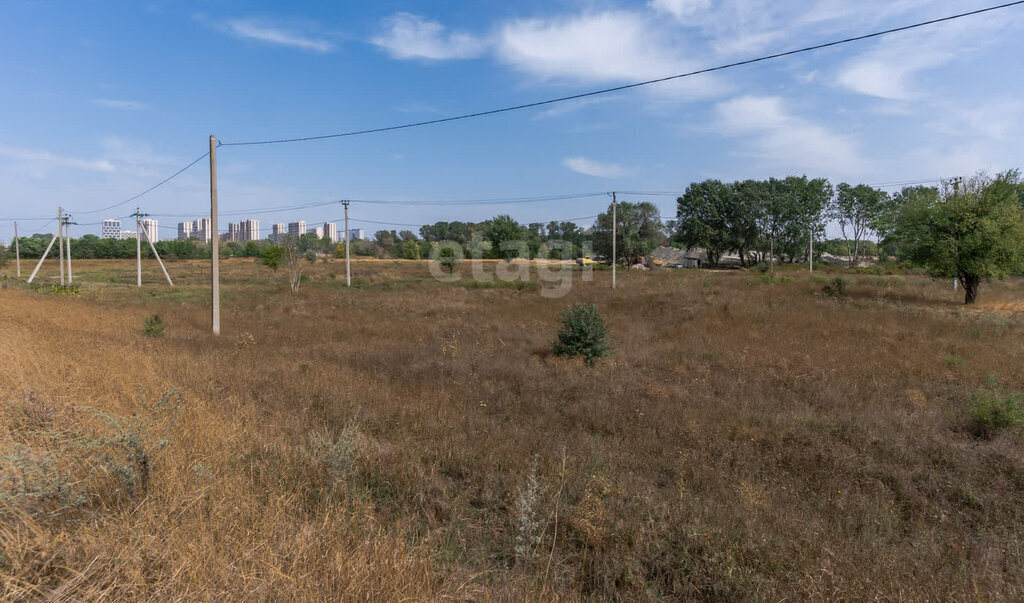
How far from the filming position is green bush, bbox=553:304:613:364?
35.2 ft

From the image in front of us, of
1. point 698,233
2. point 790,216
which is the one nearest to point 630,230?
point 698,233

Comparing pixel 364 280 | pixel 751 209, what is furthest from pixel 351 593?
pixel 751 209

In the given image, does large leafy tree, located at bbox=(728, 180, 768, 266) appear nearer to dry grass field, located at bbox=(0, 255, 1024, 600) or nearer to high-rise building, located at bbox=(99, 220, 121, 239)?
dry grass field, located at bbox=(0, 255, 1024, 600)

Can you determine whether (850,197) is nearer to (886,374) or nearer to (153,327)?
(886,374)

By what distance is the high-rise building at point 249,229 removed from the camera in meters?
119

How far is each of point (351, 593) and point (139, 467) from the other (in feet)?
6.78

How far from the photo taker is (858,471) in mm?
5258

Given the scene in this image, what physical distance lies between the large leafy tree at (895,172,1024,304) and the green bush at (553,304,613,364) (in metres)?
16.7

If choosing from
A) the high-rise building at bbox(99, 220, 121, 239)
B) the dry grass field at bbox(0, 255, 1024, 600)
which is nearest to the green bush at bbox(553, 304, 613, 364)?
the dry grass field at bbox(0, 255, 1024, 600)

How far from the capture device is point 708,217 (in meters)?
66.8

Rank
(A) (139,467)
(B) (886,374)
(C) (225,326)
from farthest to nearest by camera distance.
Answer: (C) (225,326)
(B) (886,374)
(A) (139,467)

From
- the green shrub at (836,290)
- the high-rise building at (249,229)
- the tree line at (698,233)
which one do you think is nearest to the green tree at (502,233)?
the tree line at (698,233)

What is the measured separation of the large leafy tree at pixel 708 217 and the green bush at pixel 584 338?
198 ft

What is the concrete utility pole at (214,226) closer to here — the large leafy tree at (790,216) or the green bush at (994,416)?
the green bush at (994,416)
